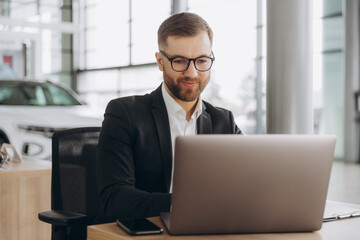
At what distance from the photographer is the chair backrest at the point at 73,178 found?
6.21 feet

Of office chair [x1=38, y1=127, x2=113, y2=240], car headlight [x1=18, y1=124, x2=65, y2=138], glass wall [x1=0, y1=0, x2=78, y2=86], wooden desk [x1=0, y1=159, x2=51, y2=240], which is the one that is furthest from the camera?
glass wall [x1=0, y1=0, x2=78, y2=86]

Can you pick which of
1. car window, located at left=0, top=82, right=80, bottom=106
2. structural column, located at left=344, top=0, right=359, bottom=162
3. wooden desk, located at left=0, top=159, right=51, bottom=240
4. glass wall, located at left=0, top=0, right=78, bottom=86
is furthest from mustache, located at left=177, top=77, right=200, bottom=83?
glass wall, located at left=0, top=0, right=78, bottom=86

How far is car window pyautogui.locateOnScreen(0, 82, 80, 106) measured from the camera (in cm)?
567

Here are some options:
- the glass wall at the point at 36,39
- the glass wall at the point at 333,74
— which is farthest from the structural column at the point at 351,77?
the glass wall at the point at 36,39

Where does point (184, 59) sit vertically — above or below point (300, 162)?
above

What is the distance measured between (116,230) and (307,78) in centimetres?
361

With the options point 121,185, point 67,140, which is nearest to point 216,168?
point 121,185

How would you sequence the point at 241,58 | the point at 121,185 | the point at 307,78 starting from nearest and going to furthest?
the point at 121,185
the point at 307,78
the point at 241,58

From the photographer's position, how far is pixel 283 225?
3.90 ft

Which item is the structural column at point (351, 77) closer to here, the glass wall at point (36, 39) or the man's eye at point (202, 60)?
the glass wall at point (36, 39)

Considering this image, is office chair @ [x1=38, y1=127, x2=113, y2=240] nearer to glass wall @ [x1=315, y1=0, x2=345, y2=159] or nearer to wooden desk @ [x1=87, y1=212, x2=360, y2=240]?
wooden desk @ [x1=87, y1=212, x2=360, y2=240]

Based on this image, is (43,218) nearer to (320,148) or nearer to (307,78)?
(320,148)

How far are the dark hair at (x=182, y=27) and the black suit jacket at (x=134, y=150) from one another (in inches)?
9.1

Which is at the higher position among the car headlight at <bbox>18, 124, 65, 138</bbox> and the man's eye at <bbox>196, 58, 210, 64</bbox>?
the man's eye at <bbox>196, 58, 210, 64</bbox>
